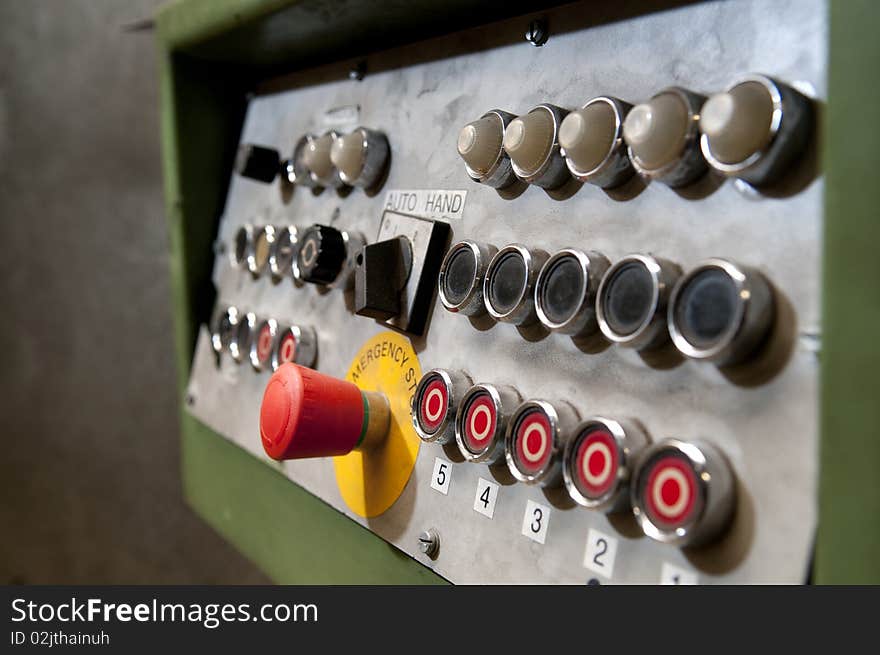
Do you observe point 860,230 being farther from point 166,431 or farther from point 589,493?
point 166,431

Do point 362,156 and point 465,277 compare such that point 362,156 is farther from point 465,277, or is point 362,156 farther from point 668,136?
point 668,136

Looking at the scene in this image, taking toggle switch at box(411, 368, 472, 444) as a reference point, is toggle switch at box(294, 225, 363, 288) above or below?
above

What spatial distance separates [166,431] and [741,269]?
5.48 ft

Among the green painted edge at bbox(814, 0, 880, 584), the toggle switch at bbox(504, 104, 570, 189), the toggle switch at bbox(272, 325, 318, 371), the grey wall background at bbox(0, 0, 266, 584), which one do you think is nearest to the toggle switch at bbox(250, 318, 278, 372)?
the toggle switch at bbox(272, 325, 318, 371)

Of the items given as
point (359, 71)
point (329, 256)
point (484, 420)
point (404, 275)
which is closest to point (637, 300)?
point (484, 420)

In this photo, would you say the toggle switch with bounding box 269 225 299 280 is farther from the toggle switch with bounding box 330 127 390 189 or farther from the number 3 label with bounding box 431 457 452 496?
the number 3 label with bounding box 431 457 452 496

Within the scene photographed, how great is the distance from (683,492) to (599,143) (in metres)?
0.24

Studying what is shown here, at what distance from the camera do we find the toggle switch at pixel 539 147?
0.56 meters

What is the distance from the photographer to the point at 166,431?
1.83 m

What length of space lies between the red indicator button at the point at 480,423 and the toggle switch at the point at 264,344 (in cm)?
35

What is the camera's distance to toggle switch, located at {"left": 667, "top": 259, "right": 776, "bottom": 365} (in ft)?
1.37

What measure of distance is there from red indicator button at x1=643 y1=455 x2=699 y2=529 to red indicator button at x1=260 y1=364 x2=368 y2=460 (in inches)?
11.6

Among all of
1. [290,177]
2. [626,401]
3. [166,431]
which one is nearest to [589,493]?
[626,401]

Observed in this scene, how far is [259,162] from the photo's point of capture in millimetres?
933
